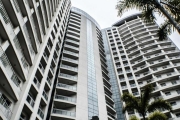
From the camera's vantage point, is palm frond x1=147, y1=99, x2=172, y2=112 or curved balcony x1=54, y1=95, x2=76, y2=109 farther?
curved balcony x1=54, y1=95, x2=76, y2=109

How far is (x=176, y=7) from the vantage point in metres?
13.5

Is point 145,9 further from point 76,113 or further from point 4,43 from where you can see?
point 76,113

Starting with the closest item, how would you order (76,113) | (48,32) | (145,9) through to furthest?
1. (145,9)
2. (76,113)
3. (48,32)

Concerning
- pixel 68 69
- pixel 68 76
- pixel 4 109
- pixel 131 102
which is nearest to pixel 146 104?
pixel 131 102

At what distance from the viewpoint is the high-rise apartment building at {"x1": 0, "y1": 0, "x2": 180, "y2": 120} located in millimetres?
18641

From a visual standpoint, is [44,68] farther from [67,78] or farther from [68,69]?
[68,69]

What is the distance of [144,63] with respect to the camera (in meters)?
53.5

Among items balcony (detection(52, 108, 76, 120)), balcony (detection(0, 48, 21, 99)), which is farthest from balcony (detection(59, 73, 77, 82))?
balcony (detection(0, 48, 21, 99))

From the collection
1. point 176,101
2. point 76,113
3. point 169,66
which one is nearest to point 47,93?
point 76,113

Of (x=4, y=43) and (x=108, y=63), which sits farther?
(x=108, y=63)

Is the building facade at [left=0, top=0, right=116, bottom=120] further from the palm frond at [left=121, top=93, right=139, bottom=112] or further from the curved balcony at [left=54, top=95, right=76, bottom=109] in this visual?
the palm frond at [left=121, top=93, right=139, bottom=112]

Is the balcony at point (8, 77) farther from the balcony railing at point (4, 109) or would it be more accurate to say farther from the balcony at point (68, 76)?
the balcony at point (68, 76)

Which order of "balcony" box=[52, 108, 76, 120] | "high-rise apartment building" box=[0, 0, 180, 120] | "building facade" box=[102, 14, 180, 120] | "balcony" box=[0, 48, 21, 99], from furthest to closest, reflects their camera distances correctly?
"building facade" box=[102, 14, 180, 120] < "balcony" box=[52, 108, 76, 120] < "high-rise apartment building" box=[0, 0, 180, 120] < "balcony" box=[0, 48, 21, 99]

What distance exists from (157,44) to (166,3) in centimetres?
4621
